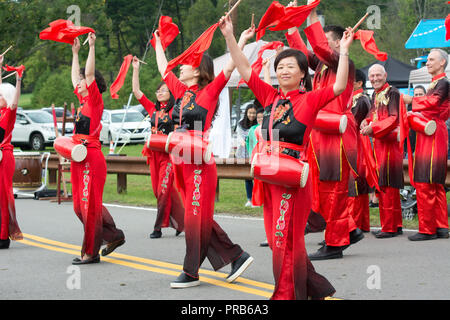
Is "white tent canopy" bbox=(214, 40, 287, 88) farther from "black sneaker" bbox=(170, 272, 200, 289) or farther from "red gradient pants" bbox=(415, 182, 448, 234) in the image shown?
"black sneaker" bbox=(170, 272, 200, 289)

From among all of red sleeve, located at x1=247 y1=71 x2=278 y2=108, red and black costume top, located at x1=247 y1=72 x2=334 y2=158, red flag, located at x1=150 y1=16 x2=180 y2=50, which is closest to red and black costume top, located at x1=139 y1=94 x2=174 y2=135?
red flag, located at x1=150 y1=16 x2=180 y2=50

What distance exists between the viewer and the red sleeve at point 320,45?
7312mm

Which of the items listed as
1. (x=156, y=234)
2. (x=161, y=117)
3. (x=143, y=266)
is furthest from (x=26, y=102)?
(x=143, y=266)

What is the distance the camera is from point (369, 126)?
969cm

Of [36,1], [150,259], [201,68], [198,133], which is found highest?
[36,1]

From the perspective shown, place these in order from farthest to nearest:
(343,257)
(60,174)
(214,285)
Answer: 1. (60,174)
2. (343,257)
3. (214,285)

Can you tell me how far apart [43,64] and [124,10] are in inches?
409

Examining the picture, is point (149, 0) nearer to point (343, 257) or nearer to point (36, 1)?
point (36, 1)

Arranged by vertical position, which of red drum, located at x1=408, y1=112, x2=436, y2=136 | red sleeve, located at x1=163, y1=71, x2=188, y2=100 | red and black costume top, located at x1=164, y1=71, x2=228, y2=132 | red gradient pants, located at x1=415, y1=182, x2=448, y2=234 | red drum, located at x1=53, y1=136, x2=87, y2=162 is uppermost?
red sleeve, located at x1=163, y1=71, x2=188, y2=100

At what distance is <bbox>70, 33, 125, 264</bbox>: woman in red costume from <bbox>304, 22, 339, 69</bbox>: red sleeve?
2.34m

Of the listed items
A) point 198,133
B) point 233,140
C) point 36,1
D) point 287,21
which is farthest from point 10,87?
point 36,1

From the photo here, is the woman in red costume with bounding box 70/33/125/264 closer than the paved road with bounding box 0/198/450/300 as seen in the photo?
No

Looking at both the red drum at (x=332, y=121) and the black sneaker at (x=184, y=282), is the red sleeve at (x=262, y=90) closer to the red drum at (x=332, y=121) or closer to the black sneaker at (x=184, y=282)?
the black sneaker at (x=184, y=282)

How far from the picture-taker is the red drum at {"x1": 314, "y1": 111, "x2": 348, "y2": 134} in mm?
8086
